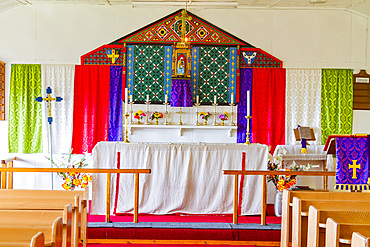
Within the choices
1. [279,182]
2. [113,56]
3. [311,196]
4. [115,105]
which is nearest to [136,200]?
[279,182]

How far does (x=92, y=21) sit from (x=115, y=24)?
0.42 meters

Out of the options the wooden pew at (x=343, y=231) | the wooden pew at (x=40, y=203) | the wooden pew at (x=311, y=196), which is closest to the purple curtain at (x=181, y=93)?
the wooden pew at (x=311, y=196)

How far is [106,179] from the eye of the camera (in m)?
5.61

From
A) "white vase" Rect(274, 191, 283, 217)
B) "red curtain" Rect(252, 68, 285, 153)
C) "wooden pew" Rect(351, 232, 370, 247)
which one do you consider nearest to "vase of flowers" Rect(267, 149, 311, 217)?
"white vase" Rect(274, 191, 283, 217)

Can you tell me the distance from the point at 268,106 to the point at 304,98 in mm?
693

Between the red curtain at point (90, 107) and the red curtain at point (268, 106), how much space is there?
2704mm

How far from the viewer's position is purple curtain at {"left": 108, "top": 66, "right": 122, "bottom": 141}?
320 inches

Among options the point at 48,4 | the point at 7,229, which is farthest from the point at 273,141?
the point at 7,229

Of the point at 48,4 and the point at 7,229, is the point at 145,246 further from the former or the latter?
the point at 48,4

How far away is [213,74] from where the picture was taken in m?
8.27

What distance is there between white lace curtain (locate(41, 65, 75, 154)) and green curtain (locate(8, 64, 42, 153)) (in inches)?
4.9

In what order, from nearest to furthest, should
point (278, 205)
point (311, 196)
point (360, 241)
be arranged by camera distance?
point (360, 241), point (311, 196), point (278, 205)

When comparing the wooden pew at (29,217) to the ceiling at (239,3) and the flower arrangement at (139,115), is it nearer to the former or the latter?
the flower arrangement at (139,115)

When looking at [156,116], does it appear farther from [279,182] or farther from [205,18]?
[279,182]
